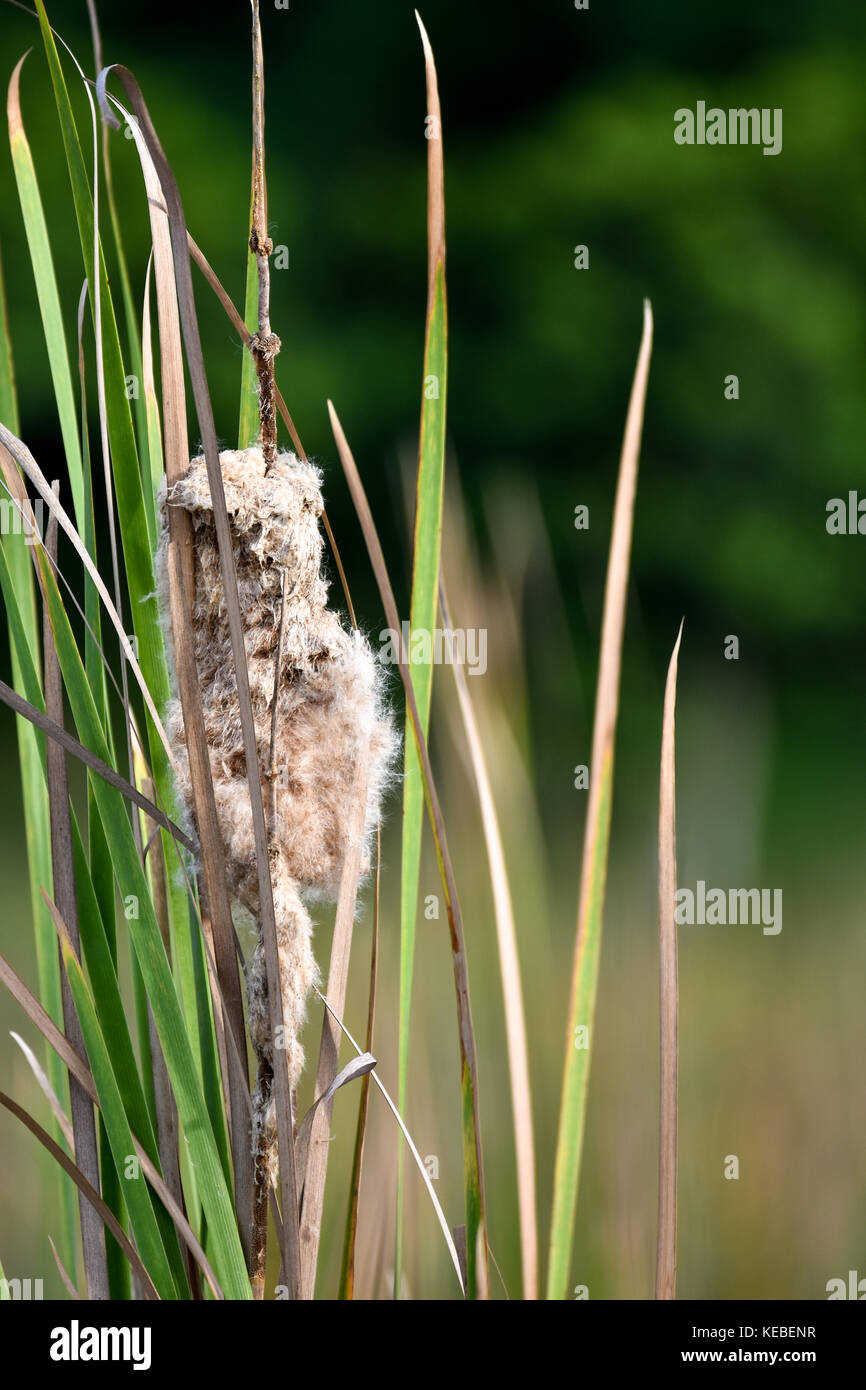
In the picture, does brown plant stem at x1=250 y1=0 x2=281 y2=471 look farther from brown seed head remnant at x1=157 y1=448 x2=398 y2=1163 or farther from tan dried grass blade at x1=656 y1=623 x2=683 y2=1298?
tan dried grass blade at x1=656 y1=623 x2=683 y2=1298

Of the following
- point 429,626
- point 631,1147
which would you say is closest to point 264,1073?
point 429,626

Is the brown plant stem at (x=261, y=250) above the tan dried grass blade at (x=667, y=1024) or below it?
above

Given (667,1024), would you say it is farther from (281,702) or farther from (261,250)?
(261,250)

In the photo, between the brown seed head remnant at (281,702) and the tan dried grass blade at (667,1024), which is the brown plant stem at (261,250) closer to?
the brown seed head remnant at (281,702)

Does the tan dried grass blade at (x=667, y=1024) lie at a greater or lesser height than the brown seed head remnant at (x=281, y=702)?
lesser

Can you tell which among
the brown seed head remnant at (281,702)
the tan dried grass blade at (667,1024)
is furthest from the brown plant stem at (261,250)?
the tan dried grass blade at (667,1024)

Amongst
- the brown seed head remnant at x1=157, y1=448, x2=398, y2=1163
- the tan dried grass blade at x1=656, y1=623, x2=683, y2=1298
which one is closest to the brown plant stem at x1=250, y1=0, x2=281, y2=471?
the brown seed head remnant at x1=157, y1=448, x2=398, y2=1163

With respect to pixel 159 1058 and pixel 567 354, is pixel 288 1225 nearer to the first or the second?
pixel 159 1058

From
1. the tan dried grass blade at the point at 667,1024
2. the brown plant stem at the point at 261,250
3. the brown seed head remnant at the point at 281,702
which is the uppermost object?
the brown plant stem at the point at 261,250
